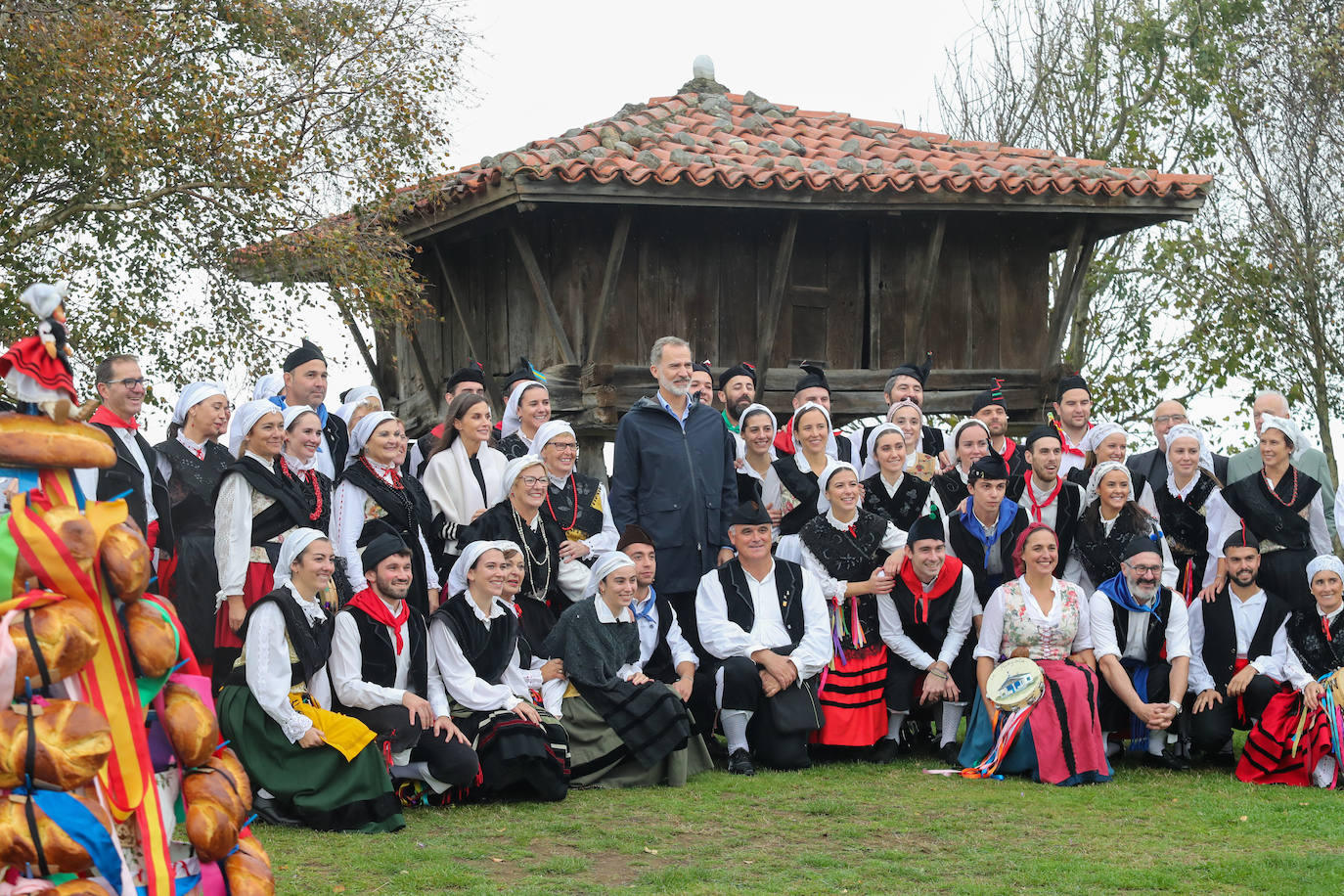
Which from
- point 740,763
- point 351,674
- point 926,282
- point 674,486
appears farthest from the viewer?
point 926,282

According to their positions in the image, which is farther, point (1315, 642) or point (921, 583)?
point (921, 583)

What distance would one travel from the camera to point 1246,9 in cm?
1980

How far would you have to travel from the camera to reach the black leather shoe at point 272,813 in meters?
6.23

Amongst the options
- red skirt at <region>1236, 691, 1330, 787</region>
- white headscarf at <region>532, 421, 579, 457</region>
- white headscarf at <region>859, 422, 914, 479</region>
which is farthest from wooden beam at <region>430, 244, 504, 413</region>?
red skirt at <region>1236, 691, 1330, 787</region>

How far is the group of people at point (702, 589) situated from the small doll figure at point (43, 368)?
2429 millimetres

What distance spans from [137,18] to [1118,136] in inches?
602

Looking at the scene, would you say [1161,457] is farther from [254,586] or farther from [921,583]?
[254,586]

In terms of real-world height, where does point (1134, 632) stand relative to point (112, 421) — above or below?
below

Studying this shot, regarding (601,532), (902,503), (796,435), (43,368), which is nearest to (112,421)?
(601,532)

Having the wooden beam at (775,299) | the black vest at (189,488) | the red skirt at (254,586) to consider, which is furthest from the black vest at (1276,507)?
the wooden beam at (775,299)

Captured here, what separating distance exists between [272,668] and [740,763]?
265cm

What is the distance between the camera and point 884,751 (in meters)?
8.10

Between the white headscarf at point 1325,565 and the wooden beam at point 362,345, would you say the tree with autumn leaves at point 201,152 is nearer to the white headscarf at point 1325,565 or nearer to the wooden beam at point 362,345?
the wooden beam at point 362,345

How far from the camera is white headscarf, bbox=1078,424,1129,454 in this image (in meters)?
8.52
